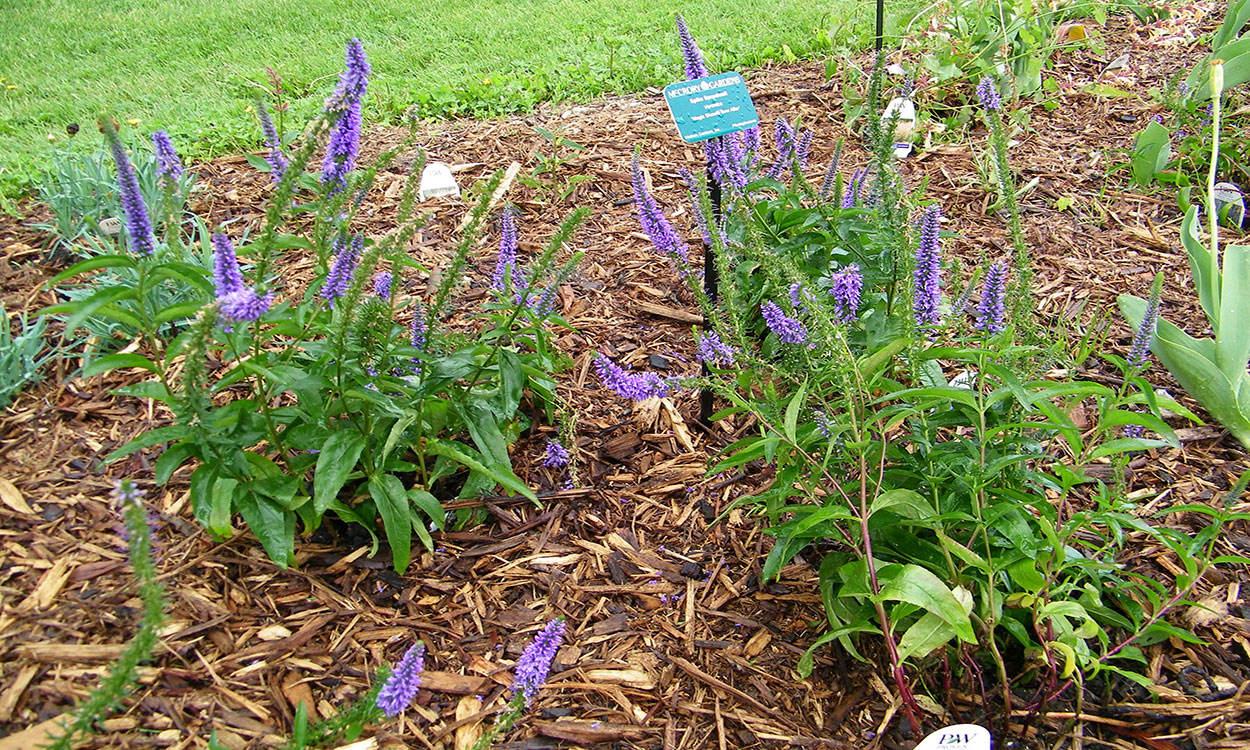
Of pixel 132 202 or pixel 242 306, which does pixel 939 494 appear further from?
pixel 132 202

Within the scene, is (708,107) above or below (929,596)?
above

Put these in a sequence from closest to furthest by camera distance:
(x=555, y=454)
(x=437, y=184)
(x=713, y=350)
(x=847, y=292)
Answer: (x=847, y=292) < (x=713, y=350) < (x=555, y=454) < (x=437, y=184)

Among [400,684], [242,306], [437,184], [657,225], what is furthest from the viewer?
[437,184]

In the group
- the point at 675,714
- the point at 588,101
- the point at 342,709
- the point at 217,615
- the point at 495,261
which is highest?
the point at 588,101

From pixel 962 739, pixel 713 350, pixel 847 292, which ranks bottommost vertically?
pixel 962 739

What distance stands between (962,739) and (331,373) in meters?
1.61

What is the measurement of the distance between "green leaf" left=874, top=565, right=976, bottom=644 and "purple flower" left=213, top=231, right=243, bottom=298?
4.84 feet

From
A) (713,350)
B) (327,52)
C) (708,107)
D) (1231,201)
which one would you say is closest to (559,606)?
(713,350)

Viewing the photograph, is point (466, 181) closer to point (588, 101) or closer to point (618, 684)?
point (588, 101)

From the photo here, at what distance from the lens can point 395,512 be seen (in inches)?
90.7

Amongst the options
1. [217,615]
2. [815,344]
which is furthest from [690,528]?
[217,615]

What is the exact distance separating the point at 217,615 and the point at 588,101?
11.7 ft

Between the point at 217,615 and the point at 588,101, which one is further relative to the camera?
the point at 588,101

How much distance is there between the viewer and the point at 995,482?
216 cm
